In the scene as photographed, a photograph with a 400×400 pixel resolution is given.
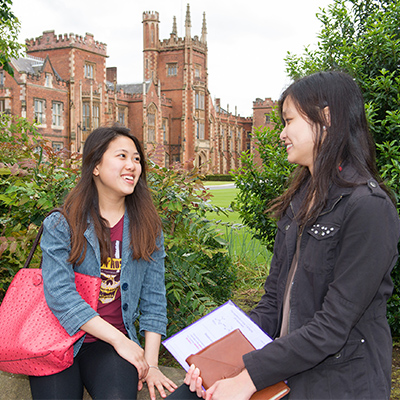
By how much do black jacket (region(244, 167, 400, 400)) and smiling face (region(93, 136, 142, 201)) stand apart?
1024 mm

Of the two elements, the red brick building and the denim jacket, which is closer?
the denim jacket

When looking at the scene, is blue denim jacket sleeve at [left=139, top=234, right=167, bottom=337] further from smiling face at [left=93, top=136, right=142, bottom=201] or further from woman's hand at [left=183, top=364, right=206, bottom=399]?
woman's hand at [left=183, top=364, right=206, bottom=399]

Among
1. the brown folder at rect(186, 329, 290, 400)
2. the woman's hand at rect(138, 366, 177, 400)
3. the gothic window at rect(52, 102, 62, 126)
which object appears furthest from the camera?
the gothic window at rect(52, 102, 62, 126)

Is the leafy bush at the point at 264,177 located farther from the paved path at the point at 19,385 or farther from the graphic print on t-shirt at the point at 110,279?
the graphic print on t-shirt at the point at 110,279

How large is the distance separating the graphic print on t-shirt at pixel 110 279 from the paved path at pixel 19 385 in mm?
509

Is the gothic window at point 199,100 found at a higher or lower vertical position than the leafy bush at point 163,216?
higher

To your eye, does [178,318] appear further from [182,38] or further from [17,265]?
[182,38]

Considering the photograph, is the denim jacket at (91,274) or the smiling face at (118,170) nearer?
the denim jacket at (91,274)

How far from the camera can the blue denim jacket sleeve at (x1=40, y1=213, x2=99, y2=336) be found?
6.20 ft

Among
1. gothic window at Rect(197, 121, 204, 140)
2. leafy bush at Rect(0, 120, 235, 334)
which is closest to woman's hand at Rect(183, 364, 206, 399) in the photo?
leafy bush at Rect(0, 120, 235, 334)

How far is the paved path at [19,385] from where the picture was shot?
7.36ft

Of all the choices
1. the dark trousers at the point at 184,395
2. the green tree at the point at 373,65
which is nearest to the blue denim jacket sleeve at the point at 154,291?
the dark trousers at the point at 184,395

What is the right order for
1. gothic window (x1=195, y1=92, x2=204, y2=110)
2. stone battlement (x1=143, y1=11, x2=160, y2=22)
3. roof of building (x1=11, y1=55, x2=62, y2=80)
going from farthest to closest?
gothic window (x1=195, y1=92, x2=204, y2=110) → stone battlement (x1=143, y1=11, x2=160, y2=22) → roof of building (x1=11, y1=55, x2=62, y2=80)

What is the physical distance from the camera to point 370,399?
147cm
